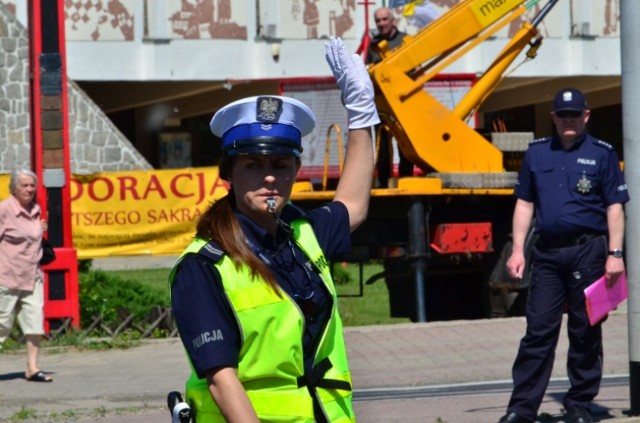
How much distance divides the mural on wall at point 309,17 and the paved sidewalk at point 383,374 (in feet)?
48.5

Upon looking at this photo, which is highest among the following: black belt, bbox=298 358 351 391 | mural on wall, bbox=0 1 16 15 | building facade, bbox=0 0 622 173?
mural on wall, bbox=0 1 16 15

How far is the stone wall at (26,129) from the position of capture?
23438 millimetres

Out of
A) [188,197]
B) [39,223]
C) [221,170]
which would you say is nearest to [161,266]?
[188,197]

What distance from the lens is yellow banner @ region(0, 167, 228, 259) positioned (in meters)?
19.6

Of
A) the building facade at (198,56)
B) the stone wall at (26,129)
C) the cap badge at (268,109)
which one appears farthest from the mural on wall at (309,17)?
the cap badge at (268,109)

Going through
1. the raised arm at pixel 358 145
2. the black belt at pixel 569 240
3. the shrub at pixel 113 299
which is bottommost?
the shrub at pixel 113 299

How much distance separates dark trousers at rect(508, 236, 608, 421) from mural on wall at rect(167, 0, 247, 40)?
19153 millimetres

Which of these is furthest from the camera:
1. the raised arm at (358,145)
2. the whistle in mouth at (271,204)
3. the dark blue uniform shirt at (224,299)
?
the raised arm at (358,145)

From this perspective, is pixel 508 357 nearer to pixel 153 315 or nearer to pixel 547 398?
pixel 547 398

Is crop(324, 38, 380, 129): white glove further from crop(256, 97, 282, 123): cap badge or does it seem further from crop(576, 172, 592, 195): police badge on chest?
crop(576, 172, 592, 195): police badge on chest

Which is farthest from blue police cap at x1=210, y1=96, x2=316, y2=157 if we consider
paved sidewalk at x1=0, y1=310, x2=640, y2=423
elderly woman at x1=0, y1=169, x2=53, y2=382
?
elderly woman at x1=0, y1=169, x2=53, y2=382

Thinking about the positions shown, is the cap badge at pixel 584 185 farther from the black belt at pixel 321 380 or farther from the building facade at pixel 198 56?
the building facade at pixel 198 56

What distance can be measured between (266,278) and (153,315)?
929 cm

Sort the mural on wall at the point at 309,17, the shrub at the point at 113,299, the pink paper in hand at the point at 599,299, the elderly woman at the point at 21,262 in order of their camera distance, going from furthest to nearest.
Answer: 1. the mural on wall at the point at 309,17
2. the shrub at the point at 113,299
3. the elderly woman at the point at 21,262
4. the pink paper in hand at the point at 599,299
